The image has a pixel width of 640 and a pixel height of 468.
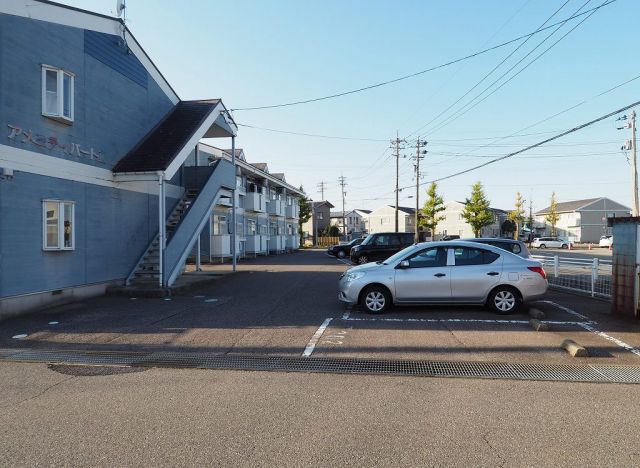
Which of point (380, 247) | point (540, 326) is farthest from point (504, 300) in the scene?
point (380, 247)

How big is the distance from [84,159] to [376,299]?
856cm

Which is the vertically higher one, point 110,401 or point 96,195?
point 96,195

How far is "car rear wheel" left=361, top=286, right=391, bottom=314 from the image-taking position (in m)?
9.75

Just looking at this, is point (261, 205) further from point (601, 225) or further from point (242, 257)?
point (601, 225)

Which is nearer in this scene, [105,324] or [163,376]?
[163,376]

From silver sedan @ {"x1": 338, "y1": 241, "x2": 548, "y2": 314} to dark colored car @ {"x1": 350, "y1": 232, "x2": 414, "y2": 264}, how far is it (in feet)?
45.3

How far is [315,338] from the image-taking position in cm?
789

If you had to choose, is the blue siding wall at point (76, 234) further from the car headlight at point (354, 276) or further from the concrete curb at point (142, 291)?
the car headlight at point (354, 276)

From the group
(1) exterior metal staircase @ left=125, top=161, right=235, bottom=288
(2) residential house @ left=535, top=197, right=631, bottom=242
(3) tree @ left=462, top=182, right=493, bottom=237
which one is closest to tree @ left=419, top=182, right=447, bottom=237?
(3) tree @ left=462, top=182, right=493, bottom=237

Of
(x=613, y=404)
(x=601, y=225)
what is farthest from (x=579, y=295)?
(x=601, y=225)

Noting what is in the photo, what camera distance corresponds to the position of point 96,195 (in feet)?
41.9

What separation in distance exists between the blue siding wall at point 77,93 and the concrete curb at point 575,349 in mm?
11332

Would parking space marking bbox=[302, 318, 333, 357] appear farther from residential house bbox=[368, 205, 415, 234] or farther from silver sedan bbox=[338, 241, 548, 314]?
residential house bbox=[368, 205, 415, 234]

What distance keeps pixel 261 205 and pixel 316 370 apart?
29938 mm
